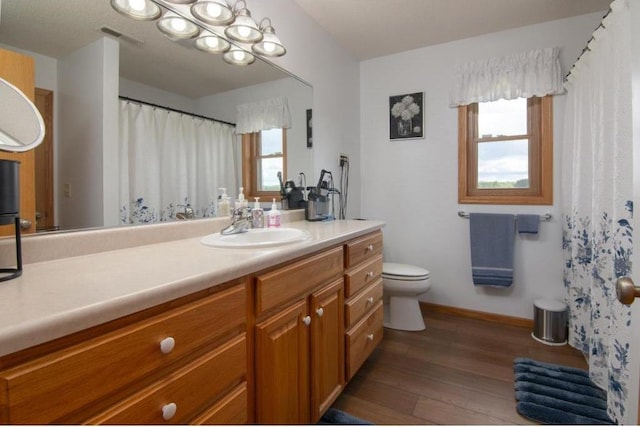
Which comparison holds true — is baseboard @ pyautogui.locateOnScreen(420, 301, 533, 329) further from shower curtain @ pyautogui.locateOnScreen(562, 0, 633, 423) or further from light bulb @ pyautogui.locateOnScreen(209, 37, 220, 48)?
light bulb @ pyautogui.locateOnScreen(209, 37, 220, 48)


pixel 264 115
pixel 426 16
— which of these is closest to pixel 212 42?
pixel 264 115

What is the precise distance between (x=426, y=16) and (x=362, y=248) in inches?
71.7

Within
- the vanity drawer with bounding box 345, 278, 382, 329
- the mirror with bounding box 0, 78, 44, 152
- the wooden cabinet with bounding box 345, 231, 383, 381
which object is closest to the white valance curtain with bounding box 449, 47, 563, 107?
the wooden cabinet with bounding box 345, 231, 383, 381

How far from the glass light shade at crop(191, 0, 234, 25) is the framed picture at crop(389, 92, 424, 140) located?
1865 millimetres

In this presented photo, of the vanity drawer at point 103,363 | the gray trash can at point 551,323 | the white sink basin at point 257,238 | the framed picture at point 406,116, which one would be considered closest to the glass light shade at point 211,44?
the white sink basin at point 257,238

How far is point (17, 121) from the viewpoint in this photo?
2.75 feet

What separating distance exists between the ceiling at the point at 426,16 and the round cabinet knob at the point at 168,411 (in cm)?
235

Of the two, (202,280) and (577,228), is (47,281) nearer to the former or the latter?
(202,280)

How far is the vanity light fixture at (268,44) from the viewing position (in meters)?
1.70

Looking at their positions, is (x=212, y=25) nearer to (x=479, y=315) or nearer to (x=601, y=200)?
(x=601, y=200)

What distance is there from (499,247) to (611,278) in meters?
0.96

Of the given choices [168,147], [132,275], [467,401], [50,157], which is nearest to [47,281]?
[132,275]

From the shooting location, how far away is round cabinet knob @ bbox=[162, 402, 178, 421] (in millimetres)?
704

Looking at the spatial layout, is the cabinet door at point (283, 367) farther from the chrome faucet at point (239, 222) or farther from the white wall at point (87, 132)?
the white wall at point (87, 132)
